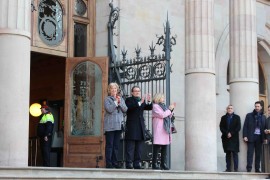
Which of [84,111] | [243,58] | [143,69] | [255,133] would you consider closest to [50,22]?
[84,111]

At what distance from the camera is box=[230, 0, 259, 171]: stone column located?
1734cm

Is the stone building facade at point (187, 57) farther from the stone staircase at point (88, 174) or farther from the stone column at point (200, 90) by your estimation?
the stone staircase at point (88, 174)

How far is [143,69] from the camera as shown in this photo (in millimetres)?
16281

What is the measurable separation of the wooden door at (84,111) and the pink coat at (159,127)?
6.73 feet

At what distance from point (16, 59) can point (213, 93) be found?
5.89 metres

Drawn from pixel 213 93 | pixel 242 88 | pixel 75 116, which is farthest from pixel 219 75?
pixel 75 116

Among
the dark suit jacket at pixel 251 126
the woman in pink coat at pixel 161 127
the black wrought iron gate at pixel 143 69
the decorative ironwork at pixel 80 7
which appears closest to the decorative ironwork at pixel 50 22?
the decorative ironwork at pixel 80 7

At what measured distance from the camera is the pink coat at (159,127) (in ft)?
46.5

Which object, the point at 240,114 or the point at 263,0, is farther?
the point at 263,0

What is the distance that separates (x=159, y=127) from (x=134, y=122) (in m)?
0.77

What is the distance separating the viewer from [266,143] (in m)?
16.6

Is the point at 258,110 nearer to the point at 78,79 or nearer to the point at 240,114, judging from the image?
the point at 240,114

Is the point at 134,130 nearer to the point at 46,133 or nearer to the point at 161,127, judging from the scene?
the point at 161,127

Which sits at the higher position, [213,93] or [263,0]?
[263,0]
